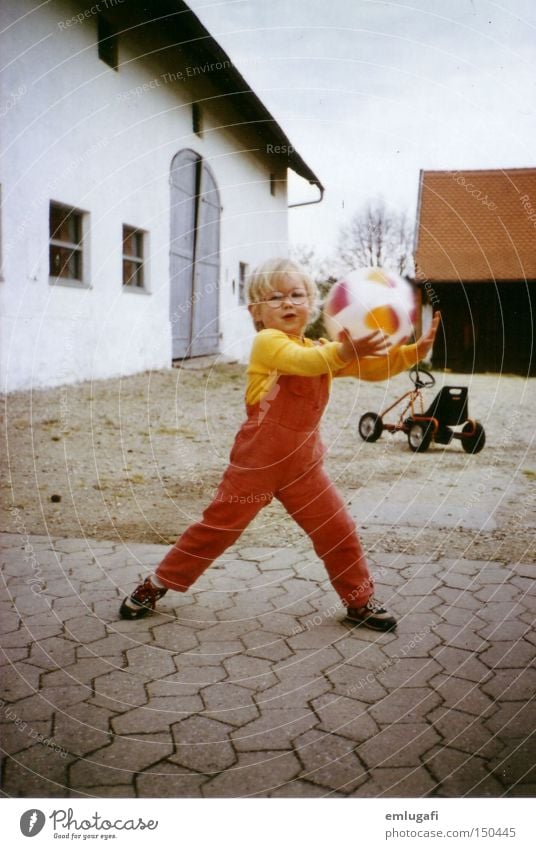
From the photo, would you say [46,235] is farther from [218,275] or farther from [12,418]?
[218,275]

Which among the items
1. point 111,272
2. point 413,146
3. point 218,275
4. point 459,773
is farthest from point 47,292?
point 459,773

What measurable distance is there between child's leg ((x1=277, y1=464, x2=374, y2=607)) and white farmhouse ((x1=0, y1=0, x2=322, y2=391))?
3889 mm

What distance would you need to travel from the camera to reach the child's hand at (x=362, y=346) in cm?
191

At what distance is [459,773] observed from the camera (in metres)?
1.69

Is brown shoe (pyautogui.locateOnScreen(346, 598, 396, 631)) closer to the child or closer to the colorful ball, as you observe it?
the child

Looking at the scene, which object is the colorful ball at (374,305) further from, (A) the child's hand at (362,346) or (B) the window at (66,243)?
(B) the window at (66,243)

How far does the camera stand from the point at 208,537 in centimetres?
244

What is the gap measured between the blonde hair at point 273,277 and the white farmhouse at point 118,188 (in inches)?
143
